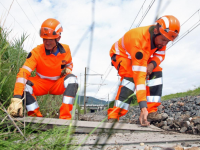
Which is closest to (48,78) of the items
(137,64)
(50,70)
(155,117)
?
(50,70)

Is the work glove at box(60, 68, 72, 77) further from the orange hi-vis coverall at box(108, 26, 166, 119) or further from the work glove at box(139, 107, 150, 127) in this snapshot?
the work glove at box(139, 107, 150, 127)

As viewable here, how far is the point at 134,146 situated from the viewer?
200cm

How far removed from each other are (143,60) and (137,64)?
0.13 m

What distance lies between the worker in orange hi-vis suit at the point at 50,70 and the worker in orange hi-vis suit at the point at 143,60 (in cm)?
88

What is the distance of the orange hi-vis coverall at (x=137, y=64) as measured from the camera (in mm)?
3045

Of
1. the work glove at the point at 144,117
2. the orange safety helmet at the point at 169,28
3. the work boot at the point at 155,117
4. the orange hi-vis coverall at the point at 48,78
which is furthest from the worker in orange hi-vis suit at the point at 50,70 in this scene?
the orange safety helmet at the point at 169,28

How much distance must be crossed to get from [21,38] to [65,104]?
2267mm

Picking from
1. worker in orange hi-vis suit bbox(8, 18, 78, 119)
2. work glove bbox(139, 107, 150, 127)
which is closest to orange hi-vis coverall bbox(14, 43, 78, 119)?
worker in orange hi-vis suit bbox(8, 18, 78, 119)

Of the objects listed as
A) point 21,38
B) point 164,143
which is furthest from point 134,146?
point 21,38

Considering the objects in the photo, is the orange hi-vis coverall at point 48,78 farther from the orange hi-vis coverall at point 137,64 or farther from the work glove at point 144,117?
the work glove at point 144,117

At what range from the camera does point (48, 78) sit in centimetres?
392

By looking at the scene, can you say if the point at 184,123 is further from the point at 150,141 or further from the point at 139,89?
the point at 150,141

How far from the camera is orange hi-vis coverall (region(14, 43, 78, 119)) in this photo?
3477 millimetres

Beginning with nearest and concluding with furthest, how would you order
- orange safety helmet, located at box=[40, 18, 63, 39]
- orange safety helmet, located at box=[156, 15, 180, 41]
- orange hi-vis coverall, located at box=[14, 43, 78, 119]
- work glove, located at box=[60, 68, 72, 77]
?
orange safety helmet, located at box=[156, 15, 180, 41] < orange hi-vis coverall, located at box=[14, 43, 78, 119] < orange safety helmet, located at box=[40, 18, 63, 39] < work glove, located at box=[60, 68, 72, 77]
